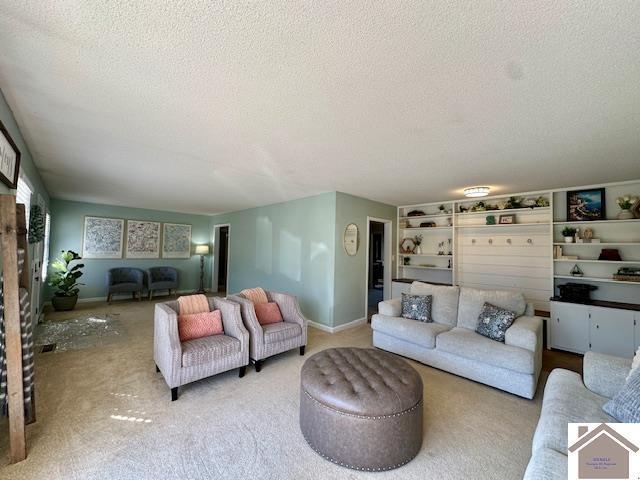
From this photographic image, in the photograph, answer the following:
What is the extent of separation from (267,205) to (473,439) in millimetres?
5084

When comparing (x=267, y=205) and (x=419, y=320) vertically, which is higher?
(x=267, y=205)

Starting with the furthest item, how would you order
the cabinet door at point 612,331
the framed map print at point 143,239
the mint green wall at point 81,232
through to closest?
the framed map print at point 143,239, the mint green wall at point 81,232, the cabinet door at point 612,331

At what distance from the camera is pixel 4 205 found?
1715 mm

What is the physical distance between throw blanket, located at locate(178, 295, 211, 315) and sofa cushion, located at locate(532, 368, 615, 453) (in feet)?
9.68

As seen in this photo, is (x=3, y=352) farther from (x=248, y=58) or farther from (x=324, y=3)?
(x=324, y=3)

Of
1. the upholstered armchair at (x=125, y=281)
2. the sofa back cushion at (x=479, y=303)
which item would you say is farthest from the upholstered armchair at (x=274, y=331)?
the upholstered armchair at (x=125, y=281)

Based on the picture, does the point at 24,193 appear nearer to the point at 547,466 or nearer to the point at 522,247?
the point at 547,466

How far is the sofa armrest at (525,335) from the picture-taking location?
8.61 ft

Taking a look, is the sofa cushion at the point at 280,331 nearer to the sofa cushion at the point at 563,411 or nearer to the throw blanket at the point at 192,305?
the throw blanket at the point at 192,305

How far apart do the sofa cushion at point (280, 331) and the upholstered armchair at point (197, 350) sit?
0.28 metres

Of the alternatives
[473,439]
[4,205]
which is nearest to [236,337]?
[4,205]

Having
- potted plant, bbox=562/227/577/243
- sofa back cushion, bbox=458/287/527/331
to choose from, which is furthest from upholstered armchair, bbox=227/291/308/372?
potted plant, bbox=562/227/577/243

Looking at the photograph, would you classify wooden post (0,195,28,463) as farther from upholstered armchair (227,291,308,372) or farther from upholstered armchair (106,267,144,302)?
upholstered armchair (106,267,144,302)

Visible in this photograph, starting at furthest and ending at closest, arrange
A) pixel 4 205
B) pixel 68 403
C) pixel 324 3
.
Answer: pixel 68 403
pixel 4 205
pixel 324 3
